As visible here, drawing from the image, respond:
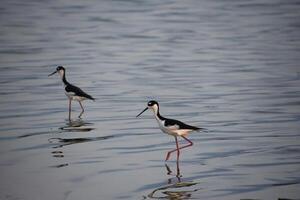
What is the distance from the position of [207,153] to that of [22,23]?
35827mm

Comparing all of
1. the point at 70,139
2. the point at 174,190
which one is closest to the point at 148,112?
the point at 70,139

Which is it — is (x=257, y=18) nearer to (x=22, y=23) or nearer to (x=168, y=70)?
(x=22, y=23)

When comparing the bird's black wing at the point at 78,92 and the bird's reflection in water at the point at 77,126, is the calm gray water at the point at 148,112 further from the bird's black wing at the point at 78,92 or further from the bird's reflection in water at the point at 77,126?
the bird's black wing at the point at 78,92

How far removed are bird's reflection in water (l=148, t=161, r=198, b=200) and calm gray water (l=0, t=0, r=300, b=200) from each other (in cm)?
2

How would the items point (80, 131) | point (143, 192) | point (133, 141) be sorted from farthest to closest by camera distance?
point (80, 131)
point (133, 141)
point (143, 192)

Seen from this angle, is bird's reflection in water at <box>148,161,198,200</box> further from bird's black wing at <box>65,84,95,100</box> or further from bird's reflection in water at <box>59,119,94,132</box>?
bird's black wing at <box>65,84,95,100</box>

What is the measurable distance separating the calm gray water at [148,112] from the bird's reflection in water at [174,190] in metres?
0.02

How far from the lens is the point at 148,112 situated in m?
21.2

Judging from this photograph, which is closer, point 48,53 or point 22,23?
point 48,53

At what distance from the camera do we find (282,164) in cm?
1398

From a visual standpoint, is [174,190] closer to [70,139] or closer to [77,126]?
[70,139]

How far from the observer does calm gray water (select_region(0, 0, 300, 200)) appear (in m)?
13.1

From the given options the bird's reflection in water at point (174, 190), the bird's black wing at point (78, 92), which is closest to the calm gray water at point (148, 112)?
the bird's reflection in water at point (174, 190)


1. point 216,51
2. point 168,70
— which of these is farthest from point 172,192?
point 216,51
